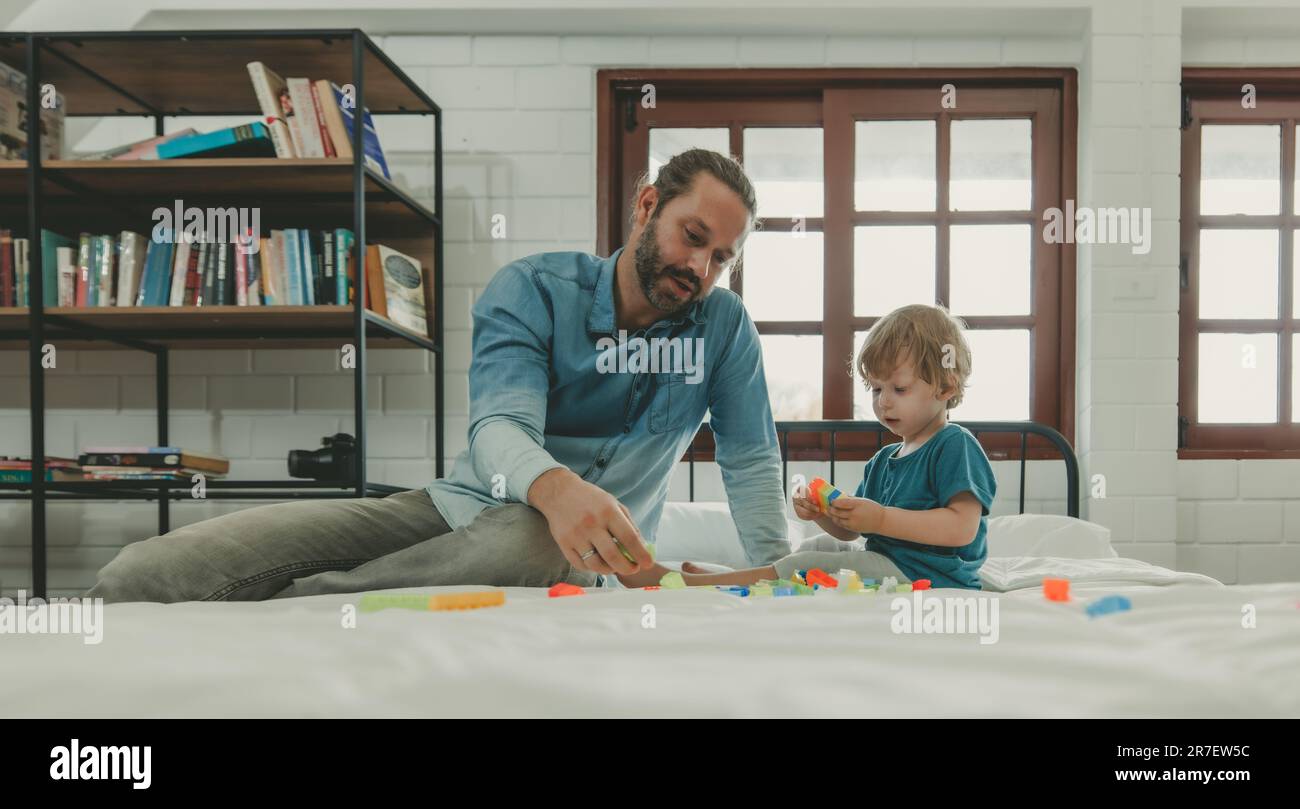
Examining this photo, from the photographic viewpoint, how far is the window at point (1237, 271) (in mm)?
2971

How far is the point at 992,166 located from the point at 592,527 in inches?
86.5

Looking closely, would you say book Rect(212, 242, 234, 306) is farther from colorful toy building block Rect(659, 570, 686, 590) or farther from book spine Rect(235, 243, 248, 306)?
colorful toy building block Rect(659, 570, 686, 590)

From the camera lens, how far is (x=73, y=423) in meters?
3.01

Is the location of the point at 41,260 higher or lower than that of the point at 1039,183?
lower

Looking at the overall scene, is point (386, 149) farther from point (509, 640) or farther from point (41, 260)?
point (509, 640)

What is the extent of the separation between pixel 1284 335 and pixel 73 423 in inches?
135

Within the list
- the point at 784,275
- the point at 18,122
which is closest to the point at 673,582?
the point at 784,275

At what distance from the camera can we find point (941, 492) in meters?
1.66

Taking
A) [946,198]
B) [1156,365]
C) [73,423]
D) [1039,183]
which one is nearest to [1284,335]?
[1156,365]

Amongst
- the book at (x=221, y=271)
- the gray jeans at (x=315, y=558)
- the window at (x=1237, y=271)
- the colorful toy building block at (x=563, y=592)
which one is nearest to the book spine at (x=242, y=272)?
the book at (x=221, y=271)

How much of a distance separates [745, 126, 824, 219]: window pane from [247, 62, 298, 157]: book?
1.29m

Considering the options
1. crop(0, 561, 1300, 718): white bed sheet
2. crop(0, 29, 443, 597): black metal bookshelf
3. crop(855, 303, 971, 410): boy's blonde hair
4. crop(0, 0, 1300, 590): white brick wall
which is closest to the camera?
crop(0, 561, 1300, 718): white bed sheet

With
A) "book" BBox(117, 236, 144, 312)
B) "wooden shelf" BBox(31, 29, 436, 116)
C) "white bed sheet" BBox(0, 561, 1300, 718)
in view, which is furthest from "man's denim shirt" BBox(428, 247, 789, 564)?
"book" BBox(117, 236, 144, 312)

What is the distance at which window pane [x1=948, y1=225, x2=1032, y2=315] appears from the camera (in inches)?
120
